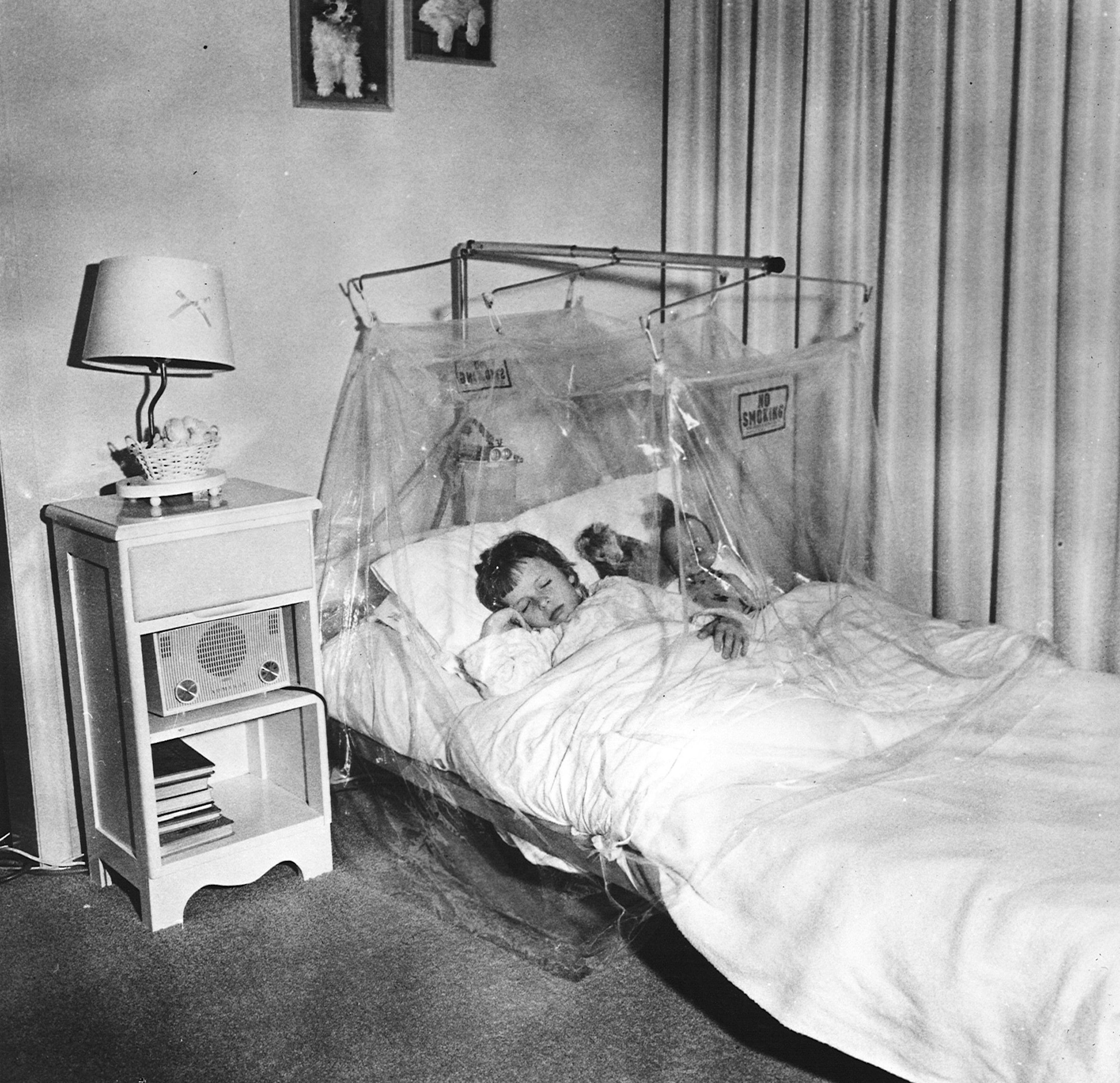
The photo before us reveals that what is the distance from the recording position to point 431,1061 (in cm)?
196

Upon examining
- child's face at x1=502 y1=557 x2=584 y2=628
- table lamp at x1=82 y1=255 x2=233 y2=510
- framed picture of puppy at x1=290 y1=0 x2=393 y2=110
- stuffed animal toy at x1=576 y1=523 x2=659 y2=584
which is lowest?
child's face at x1=502 y1=557 x2=584 y2=628

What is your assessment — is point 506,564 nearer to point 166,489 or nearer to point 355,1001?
point 166,489

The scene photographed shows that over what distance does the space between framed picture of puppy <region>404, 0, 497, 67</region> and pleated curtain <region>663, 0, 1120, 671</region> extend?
2.13 feet

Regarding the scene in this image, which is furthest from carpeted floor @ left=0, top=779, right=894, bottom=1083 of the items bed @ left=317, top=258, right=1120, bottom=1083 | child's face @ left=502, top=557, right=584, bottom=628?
child's face @ left=502, top=557, right=584, bottom=628

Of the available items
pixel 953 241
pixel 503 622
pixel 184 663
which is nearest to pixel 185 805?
pixel 184 663

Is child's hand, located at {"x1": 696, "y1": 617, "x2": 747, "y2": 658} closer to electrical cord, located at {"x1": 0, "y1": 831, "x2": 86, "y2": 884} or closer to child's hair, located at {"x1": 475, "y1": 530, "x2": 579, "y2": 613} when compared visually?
child's hair, located at {"x1": 475, "y1": 530, "x2": 579, "y2": 613}

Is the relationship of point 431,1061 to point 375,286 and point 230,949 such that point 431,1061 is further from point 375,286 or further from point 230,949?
point 375,286

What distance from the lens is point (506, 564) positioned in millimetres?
2572

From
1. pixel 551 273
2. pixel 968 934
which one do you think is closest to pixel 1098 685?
pixel 968 934

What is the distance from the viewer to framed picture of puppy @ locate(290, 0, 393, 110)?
2785 millimetres

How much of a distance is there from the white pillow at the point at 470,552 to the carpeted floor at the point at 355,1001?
537 mm

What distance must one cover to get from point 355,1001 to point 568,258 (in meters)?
2.03

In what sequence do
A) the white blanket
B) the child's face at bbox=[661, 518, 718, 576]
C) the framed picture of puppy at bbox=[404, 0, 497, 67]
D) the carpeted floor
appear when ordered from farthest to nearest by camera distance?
the framed picture of puppy at bbox=[404, 0, 497, 67] → the child's face at bbox=[661, 518, 718, 576] → the carpeted floor → the white blanket

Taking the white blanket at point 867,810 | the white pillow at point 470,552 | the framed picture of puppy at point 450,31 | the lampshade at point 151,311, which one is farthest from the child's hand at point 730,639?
the framed picture of puppy at point 450,31
